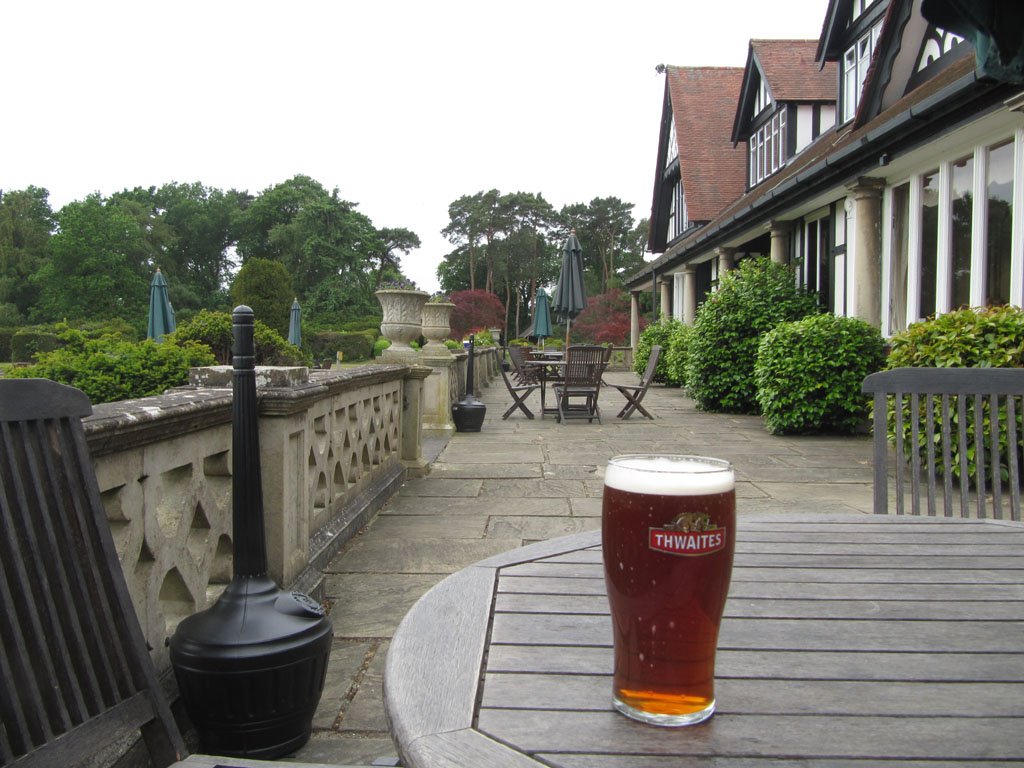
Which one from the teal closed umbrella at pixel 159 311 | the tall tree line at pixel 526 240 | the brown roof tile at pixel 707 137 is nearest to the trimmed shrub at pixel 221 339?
the teal closed umbrella at pixel 159 311

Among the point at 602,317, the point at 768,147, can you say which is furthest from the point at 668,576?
the point at 602,317

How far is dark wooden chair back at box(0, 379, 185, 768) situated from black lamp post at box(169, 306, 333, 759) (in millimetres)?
413

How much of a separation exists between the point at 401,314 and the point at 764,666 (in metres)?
6.20

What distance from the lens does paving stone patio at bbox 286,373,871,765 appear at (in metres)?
2.35

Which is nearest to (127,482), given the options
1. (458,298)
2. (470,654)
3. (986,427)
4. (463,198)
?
(470,654)

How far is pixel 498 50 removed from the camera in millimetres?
4156

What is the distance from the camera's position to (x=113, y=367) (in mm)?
5801

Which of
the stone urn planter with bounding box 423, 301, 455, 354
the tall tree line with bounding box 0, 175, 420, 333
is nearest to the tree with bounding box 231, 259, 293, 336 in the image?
the tall tree line with bounding box 0, 175, 420, 333

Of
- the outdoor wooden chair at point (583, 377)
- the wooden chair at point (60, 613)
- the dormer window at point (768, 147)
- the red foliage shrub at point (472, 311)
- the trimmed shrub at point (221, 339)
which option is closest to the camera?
the wooden chair at point (60, 613)

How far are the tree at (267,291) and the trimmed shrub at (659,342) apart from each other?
51.1 ft

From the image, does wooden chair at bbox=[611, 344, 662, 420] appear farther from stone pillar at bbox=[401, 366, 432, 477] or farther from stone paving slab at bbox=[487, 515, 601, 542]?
stone paving slab at bbox=[487, 515, 601, 542]

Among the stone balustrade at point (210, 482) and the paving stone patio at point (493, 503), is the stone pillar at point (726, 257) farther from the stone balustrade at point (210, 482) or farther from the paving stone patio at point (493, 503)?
the stone balustrade at point (210, 482)

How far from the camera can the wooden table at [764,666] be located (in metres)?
0.77

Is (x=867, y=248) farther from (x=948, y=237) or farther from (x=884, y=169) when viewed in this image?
(x=948, y=237)
